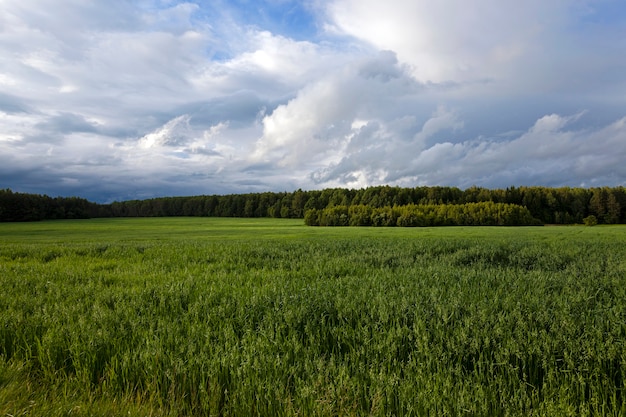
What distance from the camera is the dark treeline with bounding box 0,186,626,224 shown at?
100 meters

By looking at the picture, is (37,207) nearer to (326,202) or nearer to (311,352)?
(326,202)

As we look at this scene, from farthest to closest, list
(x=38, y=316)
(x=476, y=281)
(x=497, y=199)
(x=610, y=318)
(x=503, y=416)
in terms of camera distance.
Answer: (x=497, y=199) → (x=476, y=281) → (x=38, y=316) → (x=610, y=318) → (x=503, y=416)

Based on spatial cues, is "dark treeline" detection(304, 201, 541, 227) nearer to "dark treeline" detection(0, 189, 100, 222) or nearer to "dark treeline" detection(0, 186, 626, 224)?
"dark treeline" detection(0, 186, 626, 224)

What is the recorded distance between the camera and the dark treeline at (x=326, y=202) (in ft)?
328

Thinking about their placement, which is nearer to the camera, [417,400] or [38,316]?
[417,400]

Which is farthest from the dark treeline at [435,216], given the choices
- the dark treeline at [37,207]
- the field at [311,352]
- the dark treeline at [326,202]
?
the dark treeline at [37,207]

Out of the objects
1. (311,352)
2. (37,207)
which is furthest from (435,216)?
(37,207)

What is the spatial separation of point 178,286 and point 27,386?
4352 mm

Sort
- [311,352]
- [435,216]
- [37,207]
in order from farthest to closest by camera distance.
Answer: [37,207]
[435,216]
[311,352]

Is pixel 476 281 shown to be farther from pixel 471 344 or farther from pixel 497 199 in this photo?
pixel 497 199

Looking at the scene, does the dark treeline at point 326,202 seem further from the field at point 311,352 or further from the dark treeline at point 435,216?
the field at point 311,352

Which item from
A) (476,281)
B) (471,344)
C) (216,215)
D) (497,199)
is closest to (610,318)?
(471,344)

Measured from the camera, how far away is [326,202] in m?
124

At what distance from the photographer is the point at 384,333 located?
5.09 meters
